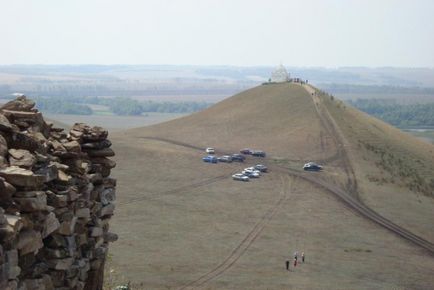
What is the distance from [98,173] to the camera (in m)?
18.5

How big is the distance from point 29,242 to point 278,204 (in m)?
62.7

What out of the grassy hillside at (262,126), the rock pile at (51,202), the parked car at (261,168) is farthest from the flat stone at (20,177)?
the grassy hillside at (262,126)

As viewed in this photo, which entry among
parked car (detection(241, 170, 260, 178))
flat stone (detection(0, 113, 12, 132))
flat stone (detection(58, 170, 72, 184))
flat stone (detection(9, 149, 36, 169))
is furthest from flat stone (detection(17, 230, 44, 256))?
parked car (detection(241, 170, 260, 178))

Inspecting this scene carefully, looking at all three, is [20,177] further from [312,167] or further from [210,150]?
[210,150]

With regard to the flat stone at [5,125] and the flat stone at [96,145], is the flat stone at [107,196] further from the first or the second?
the flat stone at [5,125]

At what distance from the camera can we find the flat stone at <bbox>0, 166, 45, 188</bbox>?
13750mm

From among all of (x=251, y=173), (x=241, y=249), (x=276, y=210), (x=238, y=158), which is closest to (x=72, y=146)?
(x=241, y=249)

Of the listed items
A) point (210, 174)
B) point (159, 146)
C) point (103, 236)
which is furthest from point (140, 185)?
point (103, 236)

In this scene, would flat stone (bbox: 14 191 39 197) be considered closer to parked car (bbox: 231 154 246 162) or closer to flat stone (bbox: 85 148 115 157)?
flat stone (bbox: 85 148 115 157)

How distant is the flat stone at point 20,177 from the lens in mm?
13750

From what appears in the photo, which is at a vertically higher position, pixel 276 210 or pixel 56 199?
pixel 56 199

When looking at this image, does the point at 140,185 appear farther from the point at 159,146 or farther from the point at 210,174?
the point at 159,146

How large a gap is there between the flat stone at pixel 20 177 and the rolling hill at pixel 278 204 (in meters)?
11.6

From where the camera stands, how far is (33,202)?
1405 centimetres
